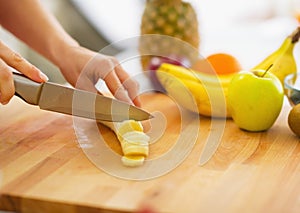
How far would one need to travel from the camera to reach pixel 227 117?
1.38 meters

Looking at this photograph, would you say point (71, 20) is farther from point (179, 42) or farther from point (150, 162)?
point (150, 162)

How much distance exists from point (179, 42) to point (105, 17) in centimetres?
115

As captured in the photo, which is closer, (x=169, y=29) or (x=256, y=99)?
(x=256, y=99)

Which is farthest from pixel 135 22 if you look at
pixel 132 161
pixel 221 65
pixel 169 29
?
pixel 132 161

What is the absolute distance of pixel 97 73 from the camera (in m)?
1.38

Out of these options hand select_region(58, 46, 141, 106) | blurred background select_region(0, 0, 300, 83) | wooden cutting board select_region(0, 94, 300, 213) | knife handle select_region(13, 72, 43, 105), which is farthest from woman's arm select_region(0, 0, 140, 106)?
blurred background select_region(0, 0, 300, 83)

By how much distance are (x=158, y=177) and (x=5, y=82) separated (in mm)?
353

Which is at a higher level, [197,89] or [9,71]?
[9,71]

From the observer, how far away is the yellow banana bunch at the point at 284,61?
1.45 meters

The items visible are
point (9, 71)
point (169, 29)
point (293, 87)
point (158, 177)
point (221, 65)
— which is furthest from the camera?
point (169, 29)

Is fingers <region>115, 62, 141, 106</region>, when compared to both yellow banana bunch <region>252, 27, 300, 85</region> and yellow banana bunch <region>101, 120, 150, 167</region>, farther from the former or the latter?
yellow banana bunch <region>252, 27, 300, 85</region>

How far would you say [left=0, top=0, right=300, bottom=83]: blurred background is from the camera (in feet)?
7.70

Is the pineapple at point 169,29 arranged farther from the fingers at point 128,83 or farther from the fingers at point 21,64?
the fingers at point 21,64

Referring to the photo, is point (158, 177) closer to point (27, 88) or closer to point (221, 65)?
point (27, 88)
